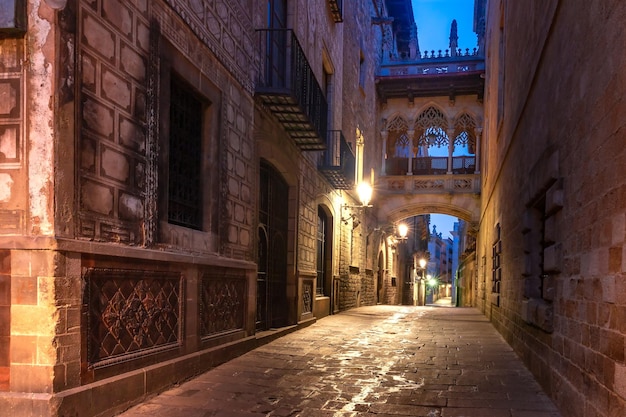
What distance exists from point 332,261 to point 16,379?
10125 mm

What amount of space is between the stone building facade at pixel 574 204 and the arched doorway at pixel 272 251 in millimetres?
4127

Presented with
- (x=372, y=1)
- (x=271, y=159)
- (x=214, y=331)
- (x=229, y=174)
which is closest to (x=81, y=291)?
(x=214, y=331)

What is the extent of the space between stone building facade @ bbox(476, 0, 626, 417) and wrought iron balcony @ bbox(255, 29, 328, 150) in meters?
3.46

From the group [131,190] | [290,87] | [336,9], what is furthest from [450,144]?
[131,190]

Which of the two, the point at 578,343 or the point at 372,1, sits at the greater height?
the point at 372,1

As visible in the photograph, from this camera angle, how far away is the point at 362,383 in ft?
Result: 17.5

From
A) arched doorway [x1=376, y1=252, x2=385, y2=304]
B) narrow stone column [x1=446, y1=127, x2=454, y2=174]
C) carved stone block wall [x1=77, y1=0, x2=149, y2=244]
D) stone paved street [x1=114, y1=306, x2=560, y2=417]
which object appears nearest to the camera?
carved stone block wall [x1=77, y1=0, x2=149, y2=244]

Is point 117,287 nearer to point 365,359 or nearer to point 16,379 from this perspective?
point 16,379

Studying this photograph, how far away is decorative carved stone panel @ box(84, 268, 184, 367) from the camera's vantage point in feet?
12.7

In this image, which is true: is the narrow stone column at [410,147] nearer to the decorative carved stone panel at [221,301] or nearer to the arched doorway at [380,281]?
the arched doorway at [380,281]

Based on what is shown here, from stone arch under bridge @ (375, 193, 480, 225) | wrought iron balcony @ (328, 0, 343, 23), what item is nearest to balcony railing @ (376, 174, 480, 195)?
stone arch under bridge @ (375, 193, 480, 225)

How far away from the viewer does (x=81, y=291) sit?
12.1 feet

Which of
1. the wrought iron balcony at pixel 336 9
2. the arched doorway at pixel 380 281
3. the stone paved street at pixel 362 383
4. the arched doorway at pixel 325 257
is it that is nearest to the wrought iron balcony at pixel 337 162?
the arched doorway at pixel 325 257

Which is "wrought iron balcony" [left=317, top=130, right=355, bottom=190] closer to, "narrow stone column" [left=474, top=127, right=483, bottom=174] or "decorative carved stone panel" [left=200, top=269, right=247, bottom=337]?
"decorative carved stone panel" [left=200, top=269, right=247, bottom=337]
